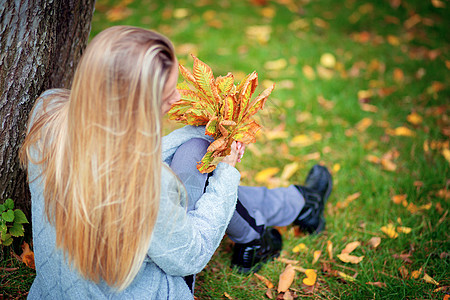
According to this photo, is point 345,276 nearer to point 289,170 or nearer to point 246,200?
point 246,200

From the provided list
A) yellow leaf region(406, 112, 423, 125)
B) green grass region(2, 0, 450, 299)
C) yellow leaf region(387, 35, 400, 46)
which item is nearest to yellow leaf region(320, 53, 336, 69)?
green grass region(2, 0, 450, 299)

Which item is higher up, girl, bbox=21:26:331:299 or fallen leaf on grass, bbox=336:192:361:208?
girl, bbox=21:26:331:299

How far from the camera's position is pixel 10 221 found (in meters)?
1.71

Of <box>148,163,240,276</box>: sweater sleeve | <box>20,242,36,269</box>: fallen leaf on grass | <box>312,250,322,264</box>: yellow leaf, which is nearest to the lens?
<box>148,163,240,276</box>: sweater sleeve

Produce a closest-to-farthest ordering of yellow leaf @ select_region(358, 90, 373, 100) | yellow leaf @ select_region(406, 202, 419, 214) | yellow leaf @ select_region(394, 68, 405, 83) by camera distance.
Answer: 1. yellow leaf @ select_region(406, 202, 419, 214)
2. yellow leaf @ select_region(358, 90, 373, 100)
3. yellow leaf @ select_region(394, 68, 405, 83)

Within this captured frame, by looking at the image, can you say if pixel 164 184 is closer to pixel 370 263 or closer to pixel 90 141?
pixel 90 141

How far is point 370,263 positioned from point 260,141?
1255 millimetres

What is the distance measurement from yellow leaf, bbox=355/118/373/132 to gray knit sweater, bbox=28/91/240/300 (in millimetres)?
1882

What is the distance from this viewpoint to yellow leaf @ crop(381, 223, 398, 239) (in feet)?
7.19

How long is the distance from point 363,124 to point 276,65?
1.08m

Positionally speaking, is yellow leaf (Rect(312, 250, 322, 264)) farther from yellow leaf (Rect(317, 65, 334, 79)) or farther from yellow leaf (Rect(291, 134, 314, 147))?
yellow leaf (Rect(317, 65, 334, 79))

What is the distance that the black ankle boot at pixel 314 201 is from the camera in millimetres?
2250

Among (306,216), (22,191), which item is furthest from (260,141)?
(22,191)

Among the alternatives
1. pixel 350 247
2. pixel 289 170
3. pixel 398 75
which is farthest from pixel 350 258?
pixel 398 75
